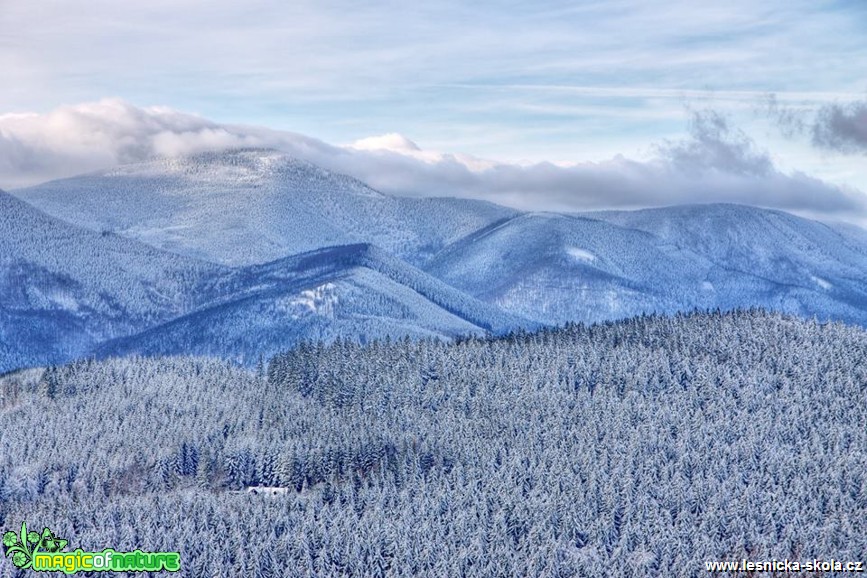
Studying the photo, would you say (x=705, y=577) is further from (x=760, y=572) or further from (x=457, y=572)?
(x=457, y=572)

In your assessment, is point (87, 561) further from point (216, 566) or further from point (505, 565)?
point (505, 565)

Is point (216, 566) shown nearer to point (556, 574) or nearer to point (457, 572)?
point (457, 572)

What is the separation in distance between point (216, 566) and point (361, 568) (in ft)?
74.7

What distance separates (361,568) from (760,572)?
62.7 m

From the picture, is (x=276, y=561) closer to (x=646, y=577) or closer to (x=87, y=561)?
(x=87, y=561)

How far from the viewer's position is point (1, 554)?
198m

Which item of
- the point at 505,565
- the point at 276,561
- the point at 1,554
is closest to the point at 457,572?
the point at 505,565

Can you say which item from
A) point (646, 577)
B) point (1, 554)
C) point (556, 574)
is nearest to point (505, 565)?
point (556, 574)

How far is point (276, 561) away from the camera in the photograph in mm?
197875

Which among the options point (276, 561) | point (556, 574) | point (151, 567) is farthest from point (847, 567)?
point (151, 567)

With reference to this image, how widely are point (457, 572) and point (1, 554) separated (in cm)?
7291

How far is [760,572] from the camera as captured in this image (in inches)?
7687

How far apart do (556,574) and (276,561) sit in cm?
4434

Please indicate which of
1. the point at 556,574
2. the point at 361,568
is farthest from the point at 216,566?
the point at 556,574
